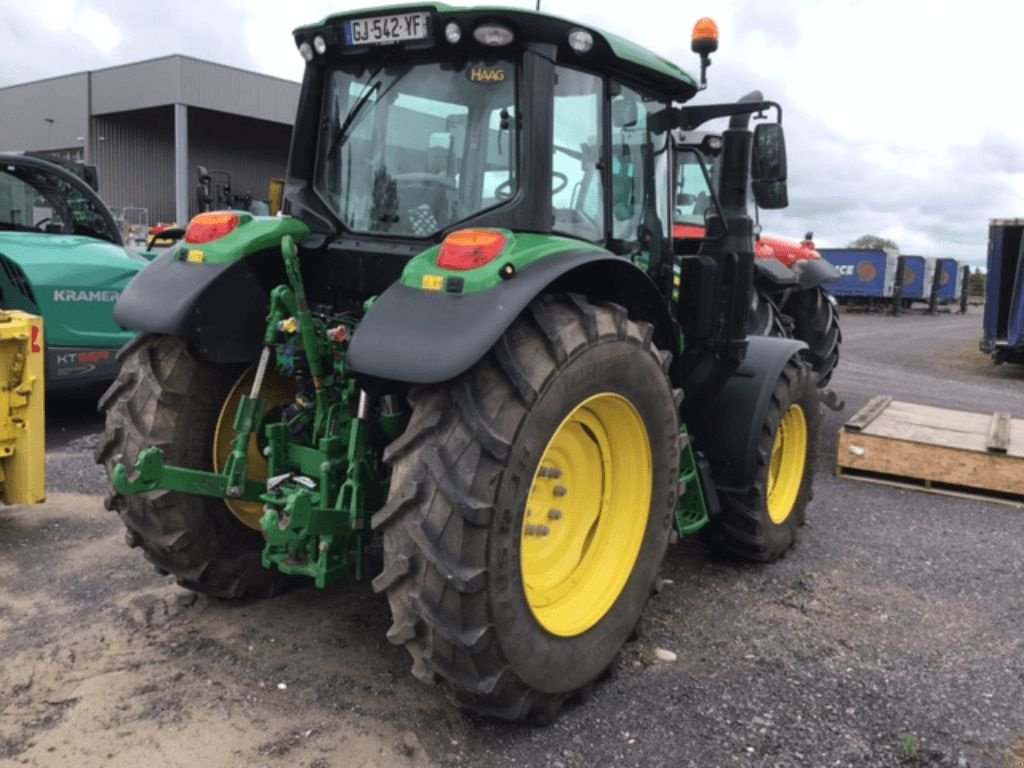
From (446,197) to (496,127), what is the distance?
0.30 meters

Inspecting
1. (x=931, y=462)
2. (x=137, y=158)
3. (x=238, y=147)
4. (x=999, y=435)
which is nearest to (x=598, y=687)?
(x=931, y=462)

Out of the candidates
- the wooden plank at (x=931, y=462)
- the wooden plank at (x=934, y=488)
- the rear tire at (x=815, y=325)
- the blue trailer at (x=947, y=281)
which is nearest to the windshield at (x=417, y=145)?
the wooden plank at (x=931, y=462)

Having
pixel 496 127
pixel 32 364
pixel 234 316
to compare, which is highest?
pixel 496 127

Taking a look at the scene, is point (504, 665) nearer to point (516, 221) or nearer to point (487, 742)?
point (487, 742)

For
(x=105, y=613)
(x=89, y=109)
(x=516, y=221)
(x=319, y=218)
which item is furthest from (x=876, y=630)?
(x=89, y=109)

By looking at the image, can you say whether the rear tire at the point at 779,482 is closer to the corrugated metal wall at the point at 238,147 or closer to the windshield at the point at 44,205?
the windshield at the point at 44,205

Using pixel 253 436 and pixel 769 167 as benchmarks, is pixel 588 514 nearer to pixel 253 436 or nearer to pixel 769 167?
pixel 253 436

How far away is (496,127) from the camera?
10.4ft

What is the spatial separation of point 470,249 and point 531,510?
37.6 inches

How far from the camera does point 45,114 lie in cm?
3078

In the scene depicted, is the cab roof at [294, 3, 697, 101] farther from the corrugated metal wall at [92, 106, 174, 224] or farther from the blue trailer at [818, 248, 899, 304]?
the corrugated metal wall at [92, 106, 174, 224]

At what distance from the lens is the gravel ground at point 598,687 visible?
9.27 feet

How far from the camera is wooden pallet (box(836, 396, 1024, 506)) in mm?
5914

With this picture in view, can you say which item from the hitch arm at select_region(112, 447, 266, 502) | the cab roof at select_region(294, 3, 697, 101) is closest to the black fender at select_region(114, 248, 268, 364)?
the hitch arm at select_region(112, 447, 266, 502)
